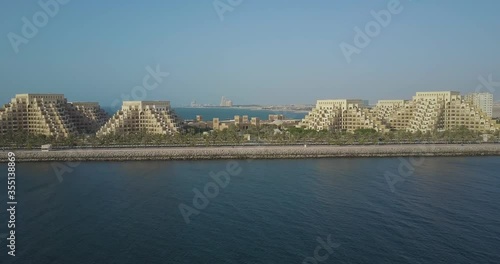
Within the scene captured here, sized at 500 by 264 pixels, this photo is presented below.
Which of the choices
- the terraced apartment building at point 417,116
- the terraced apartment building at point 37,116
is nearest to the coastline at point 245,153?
the terraced apartment building at point 37,116

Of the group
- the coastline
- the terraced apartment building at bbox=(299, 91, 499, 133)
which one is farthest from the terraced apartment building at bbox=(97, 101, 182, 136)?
the terraced apartment building at bbox=(299, 91, 499, 133)

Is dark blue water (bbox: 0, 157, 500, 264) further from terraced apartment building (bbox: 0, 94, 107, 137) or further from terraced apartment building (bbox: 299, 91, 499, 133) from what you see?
terraced apartment building (bbox: 299, 91, 499, 133)

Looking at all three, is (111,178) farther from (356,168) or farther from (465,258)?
(465,258)

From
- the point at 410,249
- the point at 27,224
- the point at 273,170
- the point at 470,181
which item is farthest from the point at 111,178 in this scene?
the point at 470,181

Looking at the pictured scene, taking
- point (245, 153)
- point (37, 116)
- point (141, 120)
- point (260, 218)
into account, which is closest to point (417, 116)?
point (245, 153)

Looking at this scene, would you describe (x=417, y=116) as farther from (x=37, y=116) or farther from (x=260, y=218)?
(x=37, y=116)

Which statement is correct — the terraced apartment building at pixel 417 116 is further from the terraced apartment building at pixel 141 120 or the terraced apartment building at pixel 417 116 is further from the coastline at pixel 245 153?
the terraced apartment building at pixel 141 120
